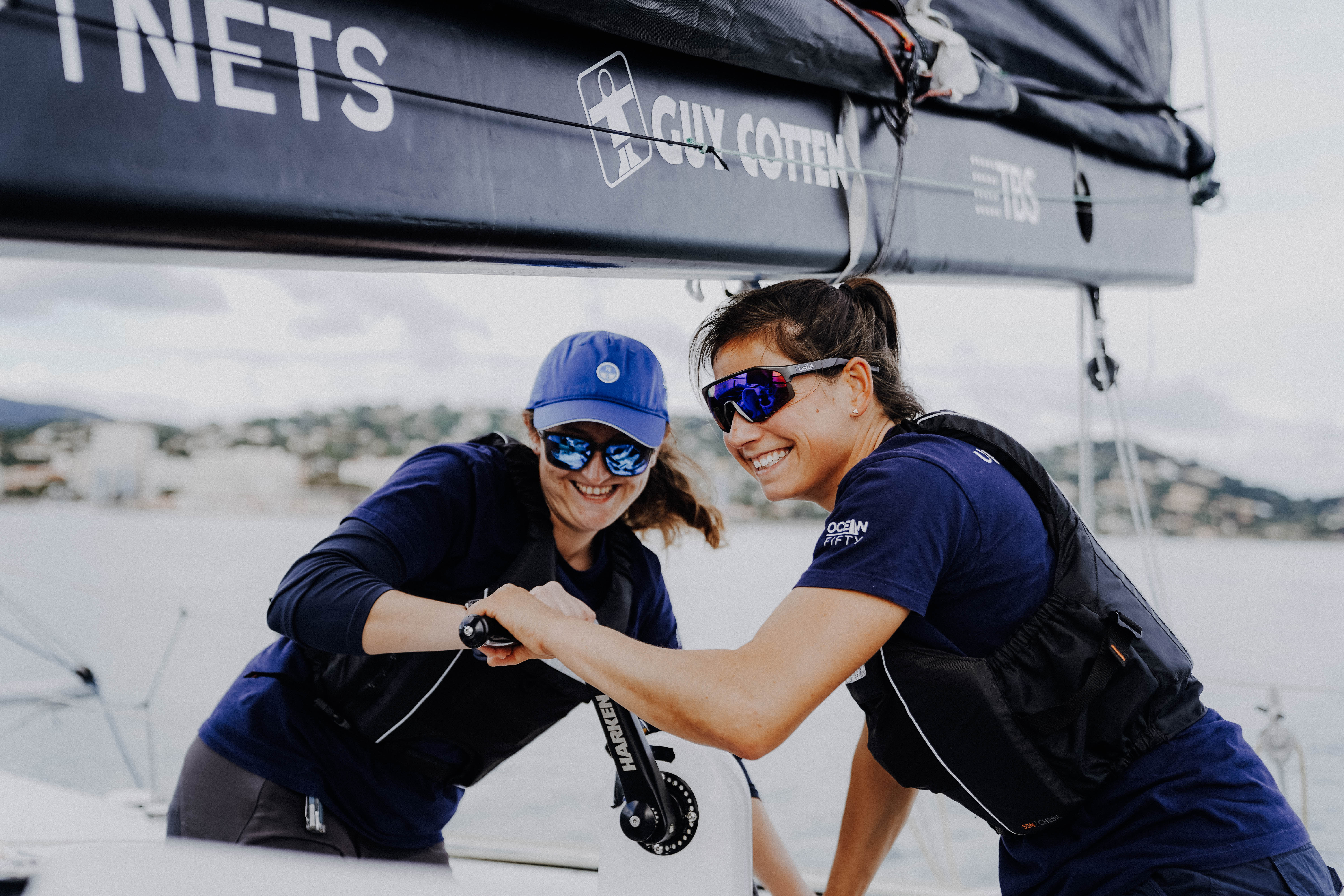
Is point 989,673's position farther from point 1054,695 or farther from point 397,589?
point 397,589

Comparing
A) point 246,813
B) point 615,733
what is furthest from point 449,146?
point 246,813

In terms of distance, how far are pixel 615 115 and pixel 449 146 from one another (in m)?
0.32

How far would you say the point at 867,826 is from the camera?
1.80m

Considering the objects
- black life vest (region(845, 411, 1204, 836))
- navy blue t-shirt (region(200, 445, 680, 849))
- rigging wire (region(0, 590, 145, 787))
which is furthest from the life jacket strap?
rigging wire (region(0, 590, 145, 787))

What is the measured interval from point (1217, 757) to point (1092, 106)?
1891 mm

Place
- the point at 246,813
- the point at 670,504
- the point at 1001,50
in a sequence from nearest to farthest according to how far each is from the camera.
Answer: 1. the point at 246,813
2. the point at 670,504
3. the point at 1001,50

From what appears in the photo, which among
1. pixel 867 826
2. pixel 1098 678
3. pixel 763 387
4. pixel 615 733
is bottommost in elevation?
pixel 867 826

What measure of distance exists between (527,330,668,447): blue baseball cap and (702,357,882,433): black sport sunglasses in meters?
0.42

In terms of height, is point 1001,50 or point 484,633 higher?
point 1001,50

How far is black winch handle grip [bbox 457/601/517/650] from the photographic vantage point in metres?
1.39

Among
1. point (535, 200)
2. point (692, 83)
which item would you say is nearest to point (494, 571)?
point (535, 200)

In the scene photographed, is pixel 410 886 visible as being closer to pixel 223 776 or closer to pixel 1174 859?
pixel 1174 859

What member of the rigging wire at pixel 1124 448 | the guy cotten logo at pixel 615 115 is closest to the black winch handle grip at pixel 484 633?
the guy cotten logo at pixel 615 115

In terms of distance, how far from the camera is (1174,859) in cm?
119
